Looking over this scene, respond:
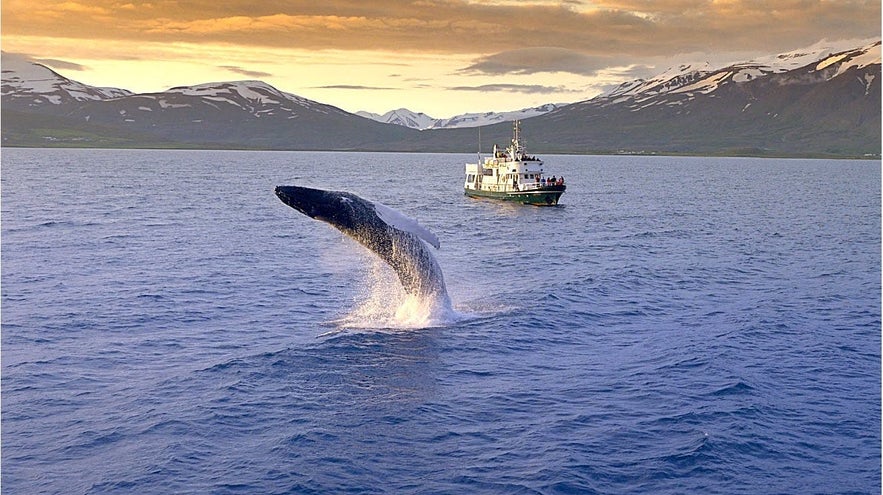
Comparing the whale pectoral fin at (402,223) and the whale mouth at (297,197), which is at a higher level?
the whale mouth at (297,197)

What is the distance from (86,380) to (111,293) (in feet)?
46.8

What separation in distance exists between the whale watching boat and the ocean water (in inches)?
1824

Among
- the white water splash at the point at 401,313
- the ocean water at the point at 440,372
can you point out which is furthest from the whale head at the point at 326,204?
the white water splash at the point at 401,313

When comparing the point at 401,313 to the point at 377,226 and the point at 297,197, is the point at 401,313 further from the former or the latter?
the point at 297,197

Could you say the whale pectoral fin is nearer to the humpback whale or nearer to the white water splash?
the humpback whale

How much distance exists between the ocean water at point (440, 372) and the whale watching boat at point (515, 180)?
46.3 m

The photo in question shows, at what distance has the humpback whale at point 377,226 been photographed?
27.1 m

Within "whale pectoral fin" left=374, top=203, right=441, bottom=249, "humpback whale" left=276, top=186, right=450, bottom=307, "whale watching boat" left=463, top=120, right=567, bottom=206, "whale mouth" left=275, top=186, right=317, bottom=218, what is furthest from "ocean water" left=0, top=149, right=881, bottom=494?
"whale watching boat" left=463, top=120, right=567, bottom=206

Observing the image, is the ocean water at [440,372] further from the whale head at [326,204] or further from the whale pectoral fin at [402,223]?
the whale head at [326,204]

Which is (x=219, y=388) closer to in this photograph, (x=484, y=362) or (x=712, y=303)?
(x=484, y=362)

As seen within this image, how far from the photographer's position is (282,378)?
1058 inches

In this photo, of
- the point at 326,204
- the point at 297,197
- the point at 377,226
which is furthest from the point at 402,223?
the point at 297,197

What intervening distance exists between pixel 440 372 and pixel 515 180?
82361 mm

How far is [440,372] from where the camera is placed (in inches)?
1077
